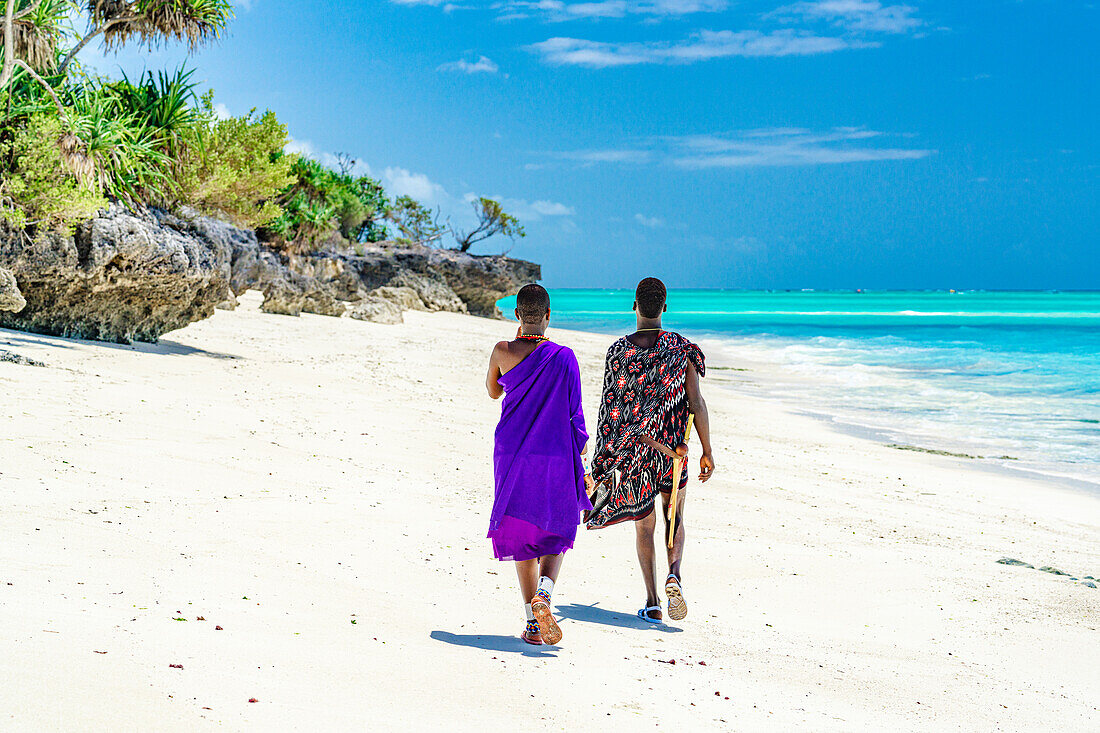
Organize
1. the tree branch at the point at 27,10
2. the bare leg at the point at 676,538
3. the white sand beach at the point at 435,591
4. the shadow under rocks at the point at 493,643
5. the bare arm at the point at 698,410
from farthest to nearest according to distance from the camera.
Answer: the tree branch at the point at 27,10 → the bare leg at the point at 676,538 → the bare arm at the point at 698,410 → the shadow under rocks at the point at 493,643 → the white sand beach at the point at 435,591

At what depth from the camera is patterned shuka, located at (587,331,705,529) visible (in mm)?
4332

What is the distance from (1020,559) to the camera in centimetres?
612

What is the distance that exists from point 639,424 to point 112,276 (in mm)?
8966

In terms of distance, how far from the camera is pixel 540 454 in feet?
12.7

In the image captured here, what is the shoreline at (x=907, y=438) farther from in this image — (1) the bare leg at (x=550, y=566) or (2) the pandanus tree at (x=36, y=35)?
(2) the pandanus tree at (x=36, y=35)

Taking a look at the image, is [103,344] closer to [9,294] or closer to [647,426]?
[9,294]

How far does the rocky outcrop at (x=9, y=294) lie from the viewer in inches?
350

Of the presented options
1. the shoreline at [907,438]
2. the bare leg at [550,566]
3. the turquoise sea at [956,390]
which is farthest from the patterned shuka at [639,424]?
the turquoise sea at [956,390]

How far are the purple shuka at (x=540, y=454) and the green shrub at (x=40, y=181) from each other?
819 centimetres

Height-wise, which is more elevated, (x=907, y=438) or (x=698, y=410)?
(x=698, y=410)

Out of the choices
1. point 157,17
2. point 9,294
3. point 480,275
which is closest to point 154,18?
point 157,17

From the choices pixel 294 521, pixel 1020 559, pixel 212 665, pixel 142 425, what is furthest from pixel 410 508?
pixel 1020 559

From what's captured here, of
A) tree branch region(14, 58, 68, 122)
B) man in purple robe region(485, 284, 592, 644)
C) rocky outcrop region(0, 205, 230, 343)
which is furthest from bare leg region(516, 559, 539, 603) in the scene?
tree branch region(14, 58, 68, 122)

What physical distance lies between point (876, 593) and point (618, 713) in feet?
8.64
